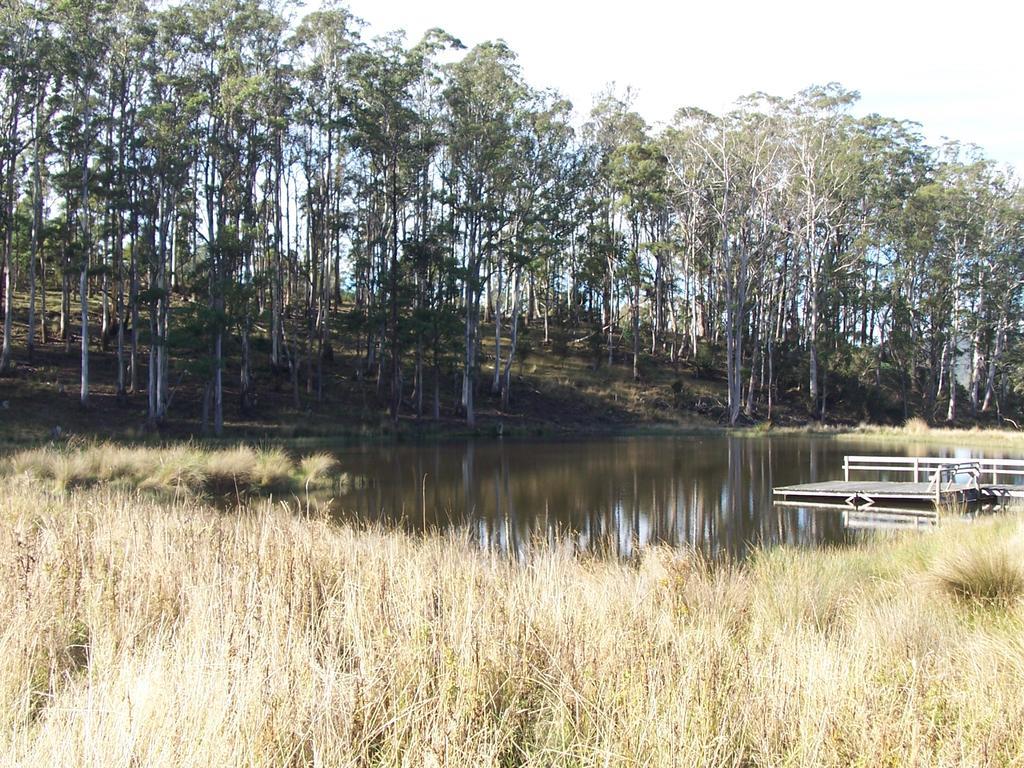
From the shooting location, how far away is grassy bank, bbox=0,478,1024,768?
10.0 ft

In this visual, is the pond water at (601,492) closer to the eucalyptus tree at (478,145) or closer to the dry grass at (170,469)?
the dry grass at (170,469)

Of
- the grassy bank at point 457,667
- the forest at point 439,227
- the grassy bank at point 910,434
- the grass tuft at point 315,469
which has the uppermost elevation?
the forest at point 439,227

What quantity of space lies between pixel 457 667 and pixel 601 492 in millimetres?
14257

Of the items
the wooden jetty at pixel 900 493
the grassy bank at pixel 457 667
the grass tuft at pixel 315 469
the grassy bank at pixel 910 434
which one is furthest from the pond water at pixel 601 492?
the grassy bank at pixel 910 434

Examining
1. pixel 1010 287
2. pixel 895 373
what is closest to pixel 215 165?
pixel 895 373

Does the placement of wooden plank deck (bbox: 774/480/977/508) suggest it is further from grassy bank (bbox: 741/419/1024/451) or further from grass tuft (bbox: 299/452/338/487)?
grassy bank (bbox: 741/419/1024/451)

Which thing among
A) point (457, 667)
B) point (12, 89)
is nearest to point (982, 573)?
point (457, 667)

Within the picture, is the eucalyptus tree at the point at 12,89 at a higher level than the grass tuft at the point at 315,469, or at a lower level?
higher

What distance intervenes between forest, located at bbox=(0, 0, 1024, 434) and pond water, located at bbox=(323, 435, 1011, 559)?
345 inches

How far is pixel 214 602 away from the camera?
451cm

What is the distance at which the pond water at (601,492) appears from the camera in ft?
40.9

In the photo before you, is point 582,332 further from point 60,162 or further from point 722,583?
point 722,583

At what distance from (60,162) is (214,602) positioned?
107 feet

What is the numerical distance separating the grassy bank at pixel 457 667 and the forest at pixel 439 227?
22713 mm
